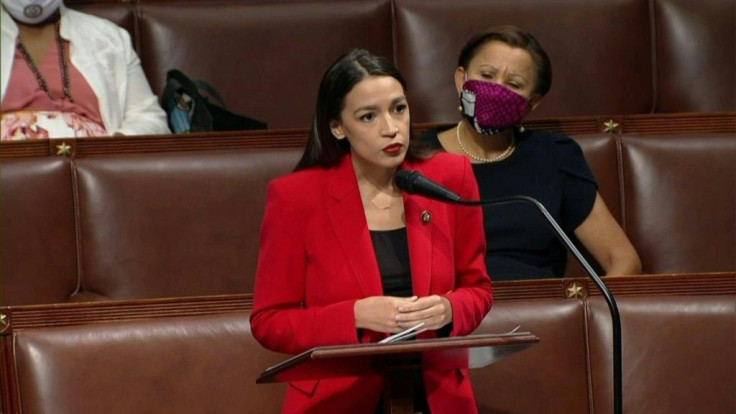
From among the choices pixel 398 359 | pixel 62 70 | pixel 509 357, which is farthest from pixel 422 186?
pixel 62 70

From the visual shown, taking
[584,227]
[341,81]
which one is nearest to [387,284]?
[341,81]

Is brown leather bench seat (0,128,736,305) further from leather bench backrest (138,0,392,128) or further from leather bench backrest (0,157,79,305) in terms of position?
leather bench backrest (138,0,392,128)

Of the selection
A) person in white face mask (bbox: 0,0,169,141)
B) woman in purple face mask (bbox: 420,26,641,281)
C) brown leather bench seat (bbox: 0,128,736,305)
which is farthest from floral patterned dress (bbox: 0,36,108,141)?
woman in purple face mask (bbox: 420,26,641,281)

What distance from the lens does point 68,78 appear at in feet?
5.43

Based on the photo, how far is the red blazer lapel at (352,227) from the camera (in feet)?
3.37

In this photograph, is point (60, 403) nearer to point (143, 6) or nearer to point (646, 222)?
point (646, 222)

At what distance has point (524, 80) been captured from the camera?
1414 millimetres

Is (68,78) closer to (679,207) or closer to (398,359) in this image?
(679,207)

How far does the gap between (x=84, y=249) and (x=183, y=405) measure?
1.07 ft

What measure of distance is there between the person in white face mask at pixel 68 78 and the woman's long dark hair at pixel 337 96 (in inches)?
22.3

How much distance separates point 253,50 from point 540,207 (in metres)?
0.94

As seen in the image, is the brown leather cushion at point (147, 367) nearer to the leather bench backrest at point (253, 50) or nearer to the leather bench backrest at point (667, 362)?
the leather bench backrest at point (667, 362)

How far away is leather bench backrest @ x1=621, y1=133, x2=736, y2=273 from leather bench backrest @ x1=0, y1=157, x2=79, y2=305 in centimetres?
60

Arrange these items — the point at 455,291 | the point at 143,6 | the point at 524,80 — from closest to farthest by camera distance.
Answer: the point at 455,291 → the point at 524,80 → the point at 143,6
